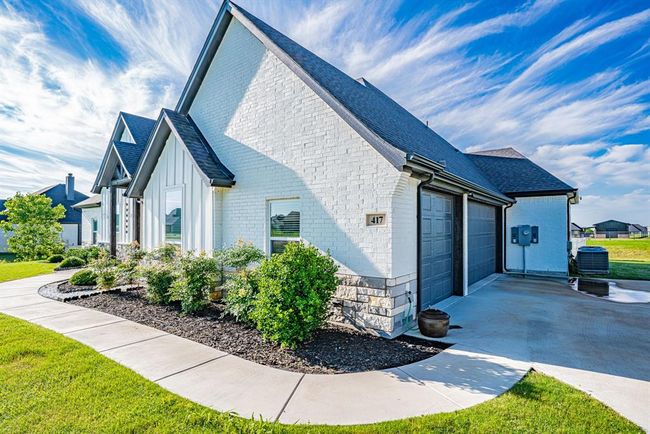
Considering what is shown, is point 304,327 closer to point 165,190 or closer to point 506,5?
point 165,190

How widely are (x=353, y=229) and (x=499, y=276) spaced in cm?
1037

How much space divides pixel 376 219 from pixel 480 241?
25.9 feet

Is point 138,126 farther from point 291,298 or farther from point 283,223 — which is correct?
point 291,298

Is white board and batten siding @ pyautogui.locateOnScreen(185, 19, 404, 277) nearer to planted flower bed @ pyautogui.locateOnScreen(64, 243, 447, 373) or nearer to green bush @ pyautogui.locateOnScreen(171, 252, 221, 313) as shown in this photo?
planted flower bed @ pyautogui.locateOnScreen(64, 243, 447, 373)

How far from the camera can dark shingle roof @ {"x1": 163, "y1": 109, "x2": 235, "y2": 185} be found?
8430 millimetres

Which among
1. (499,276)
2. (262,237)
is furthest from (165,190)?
(499,276)

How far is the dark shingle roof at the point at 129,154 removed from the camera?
12.4m

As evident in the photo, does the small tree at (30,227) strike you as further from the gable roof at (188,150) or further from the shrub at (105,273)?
the gable roof at (188,150)

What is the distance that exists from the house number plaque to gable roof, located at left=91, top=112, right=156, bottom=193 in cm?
947

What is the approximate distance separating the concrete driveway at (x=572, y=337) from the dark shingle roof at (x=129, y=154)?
1273 cm

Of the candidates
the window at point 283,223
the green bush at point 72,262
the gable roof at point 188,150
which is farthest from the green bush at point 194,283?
the green bush at point 72,262

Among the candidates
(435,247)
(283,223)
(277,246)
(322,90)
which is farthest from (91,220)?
(435,247)

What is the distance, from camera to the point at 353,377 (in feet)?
13.9

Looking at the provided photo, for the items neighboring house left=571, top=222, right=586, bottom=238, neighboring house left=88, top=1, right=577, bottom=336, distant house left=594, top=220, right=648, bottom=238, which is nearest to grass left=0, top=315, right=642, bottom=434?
neighboring house left=88, top=1, right=577, bottom=336
